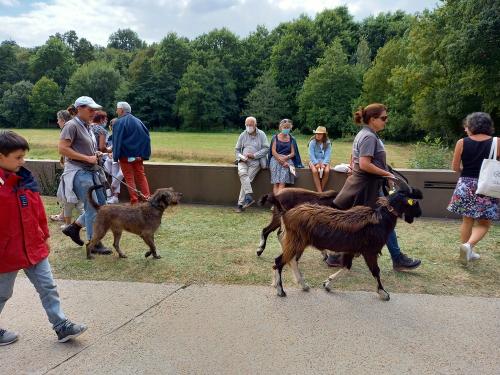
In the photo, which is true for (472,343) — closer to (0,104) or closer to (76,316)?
(76,316)

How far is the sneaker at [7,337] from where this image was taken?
3.54 metres

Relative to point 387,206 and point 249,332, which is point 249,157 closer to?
point 387,206

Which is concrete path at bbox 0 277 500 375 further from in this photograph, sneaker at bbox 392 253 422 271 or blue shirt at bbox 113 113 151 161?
blue shirt at bbox 113 113 151 161

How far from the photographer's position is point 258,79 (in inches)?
2847

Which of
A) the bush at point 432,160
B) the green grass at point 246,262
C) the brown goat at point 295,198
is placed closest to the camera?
the green grass at point 246,262

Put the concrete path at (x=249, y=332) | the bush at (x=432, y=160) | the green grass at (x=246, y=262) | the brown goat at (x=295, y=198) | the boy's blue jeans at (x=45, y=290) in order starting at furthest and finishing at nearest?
1. the bush at (x=432, y=160)
2. the brown goat at (x=295, y=198)
3. the green grass at (x=246, y=262)
4. the boy's blue jeans at (x=45, y=290)
5. the concrete path at (x=249, y=332)

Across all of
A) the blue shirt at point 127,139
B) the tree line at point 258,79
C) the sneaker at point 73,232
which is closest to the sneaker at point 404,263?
the sneaker at point 73,232

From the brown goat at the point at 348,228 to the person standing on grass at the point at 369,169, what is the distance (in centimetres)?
37

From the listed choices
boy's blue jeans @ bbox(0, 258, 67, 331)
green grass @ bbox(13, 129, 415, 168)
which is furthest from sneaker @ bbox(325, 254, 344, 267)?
green grass @ bbox(13, 129, 415, 168)

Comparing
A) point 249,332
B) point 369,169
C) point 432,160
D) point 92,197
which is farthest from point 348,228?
point 432,160

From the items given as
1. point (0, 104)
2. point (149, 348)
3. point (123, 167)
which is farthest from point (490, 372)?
point (0, 104)

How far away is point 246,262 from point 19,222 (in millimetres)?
2963

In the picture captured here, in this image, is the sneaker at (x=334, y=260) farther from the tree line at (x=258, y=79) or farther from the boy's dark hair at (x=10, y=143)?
the tree line at (x=258, y=79)

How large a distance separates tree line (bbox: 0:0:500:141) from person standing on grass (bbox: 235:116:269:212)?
32111 millimetres
